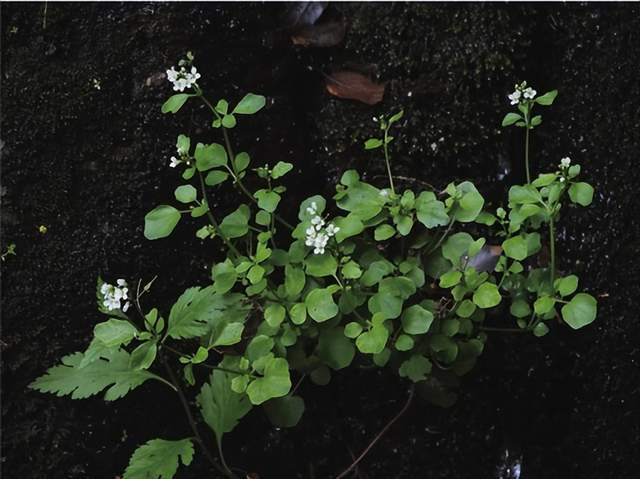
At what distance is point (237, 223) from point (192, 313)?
24 centimetres

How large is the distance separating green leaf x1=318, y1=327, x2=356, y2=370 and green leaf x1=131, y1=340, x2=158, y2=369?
0.43m

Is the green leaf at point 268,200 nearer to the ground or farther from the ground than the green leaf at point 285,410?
farther from the ground

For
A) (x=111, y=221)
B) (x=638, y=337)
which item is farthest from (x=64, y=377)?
(x=638, y=337)

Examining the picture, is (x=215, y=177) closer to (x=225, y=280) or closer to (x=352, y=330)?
(x=225, y=280)

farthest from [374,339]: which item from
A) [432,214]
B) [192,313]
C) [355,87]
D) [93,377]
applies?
[355,87]

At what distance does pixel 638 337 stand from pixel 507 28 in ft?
3.09

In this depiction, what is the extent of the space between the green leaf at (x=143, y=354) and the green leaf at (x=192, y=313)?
0.09 m

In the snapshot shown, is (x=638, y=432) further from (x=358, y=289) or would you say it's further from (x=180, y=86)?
(x=180, y=86)

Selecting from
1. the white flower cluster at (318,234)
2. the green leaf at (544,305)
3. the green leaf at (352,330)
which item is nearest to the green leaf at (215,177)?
the white flower cluster at (318,234)

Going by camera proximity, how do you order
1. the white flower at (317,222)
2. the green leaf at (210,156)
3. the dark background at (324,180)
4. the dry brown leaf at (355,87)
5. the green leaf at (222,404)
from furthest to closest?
the dry brown leaf at (355,87) < the dark background at (324,180) < the green leaf at (222,404) < the green leaf at (210,156) < the white flower at (317,222)

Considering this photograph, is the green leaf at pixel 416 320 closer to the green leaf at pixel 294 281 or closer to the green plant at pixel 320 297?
the green plant at pixel 320 297

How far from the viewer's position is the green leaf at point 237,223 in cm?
193

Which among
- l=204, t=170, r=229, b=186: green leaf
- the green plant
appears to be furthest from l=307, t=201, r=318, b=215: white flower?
l=204, t=170, r=229, b=186: green leaf

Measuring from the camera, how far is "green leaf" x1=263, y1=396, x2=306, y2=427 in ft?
6.61
